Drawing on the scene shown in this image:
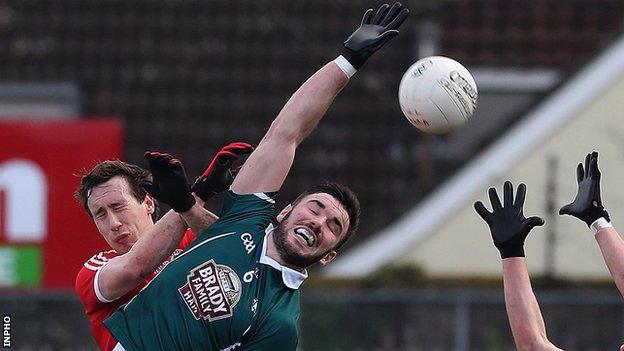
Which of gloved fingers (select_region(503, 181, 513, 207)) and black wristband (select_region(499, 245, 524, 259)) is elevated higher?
gloved fingers (select_region(503, 181, 513, 207))

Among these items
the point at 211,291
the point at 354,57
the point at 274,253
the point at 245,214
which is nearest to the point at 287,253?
the point at 274,253

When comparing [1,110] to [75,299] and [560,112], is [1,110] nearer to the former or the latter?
[75,299]

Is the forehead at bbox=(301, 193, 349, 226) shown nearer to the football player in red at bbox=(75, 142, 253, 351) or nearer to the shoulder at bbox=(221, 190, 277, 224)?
the shoulder at bbox=(221, 190, 277, 224)

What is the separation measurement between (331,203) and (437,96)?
93 cm

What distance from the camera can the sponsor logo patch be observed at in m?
6.47

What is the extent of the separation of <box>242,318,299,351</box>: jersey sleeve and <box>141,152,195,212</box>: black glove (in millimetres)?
619

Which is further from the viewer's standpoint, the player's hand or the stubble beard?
the player's hand

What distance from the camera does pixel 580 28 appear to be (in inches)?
706

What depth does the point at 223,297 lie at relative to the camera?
21.2 ft

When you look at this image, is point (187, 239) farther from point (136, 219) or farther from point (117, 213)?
point (117, 213)

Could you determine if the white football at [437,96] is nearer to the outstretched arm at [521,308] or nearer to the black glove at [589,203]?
the black glove at [589,203]

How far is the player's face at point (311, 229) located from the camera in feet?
21.6

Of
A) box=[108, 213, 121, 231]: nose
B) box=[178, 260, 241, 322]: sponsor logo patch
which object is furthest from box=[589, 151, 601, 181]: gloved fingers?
box=[108, 213, 121, 231]: nose

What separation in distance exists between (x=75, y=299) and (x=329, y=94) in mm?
7135
